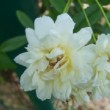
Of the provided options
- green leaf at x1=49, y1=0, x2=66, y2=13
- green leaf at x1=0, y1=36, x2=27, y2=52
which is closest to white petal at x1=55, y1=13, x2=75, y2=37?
green leaf at x1=49, y1=0, x2=66, y2=13

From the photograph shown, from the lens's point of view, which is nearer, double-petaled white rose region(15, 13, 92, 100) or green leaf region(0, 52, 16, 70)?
double-petaled white rose region(15, 13, 92, 100)

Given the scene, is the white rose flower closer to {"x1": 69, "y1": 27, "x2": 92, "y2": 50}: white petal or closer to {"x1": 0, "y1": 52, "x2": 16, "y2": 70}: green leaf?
{"x1": 69, "y1": 27, "x2": 92, "y2": 50}: white petal

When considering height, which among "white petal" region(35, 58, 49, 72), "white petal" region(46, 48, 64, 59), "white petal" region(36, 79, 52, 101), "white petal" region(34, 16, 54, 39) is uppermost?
"white petal" region(34, 16, 54, 39)

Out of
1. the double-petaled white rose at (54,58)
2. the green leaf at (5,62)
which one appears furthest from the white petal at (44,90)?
the green leaf at (5,62)

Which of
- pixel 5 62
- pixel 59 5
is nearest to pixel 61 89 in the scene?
pixel 59 5

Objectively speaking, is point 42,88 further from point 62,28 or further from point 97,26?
point 97,26

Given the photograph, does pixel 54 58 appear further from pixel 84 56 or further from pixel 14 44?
pixel 14 44
